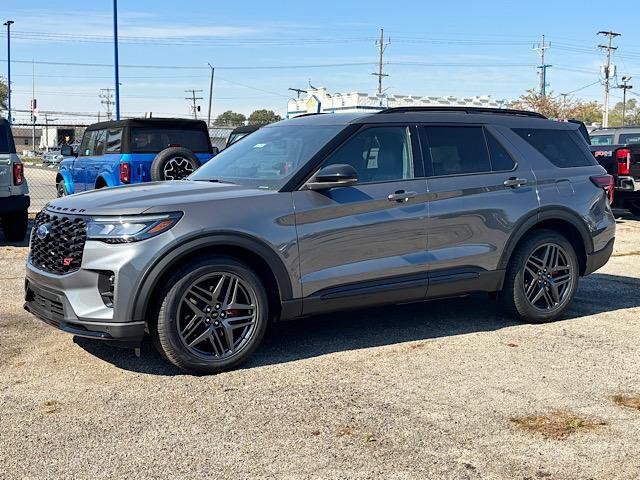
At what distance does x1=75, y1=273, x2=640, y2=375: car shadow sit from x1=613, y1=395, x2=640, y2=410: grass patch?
168 centimetres

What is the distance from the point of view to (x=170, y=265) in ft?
16.0

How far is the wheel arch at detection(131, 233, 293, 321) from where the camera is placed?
4809mm

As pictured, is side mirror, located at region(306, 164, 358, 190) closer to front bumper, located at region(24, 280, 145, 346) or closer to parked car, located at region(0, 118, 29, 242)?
front bumper, located at region(24, 280, 145, 346)

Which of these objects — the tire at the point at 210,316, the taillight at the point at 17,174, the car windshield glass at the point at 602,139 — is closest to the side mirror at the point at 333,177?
the tire at the point at 210,316

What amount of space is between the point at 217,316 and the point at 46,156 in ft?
200

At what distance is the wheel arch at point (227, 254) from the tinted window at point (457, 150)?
1618 mm

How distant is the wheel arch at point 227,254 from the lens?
15.8 ft

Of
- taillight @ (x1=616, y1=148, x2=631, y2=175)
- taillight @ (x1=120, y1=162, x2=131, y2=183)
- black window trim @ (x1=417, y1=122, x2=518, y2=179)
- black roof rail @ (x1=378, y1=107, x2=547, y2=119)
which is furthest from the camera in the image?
taillight @ (x1=616, y1=148, x2=631, y2=175)

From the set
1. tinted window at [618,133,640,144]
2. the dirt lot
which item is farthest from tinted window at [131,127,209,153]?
tinted window at [618,133,640,144]

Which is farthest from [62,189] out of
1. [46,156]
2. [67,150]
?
[46,156]

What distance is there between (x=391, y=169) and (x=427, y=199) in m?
0.36

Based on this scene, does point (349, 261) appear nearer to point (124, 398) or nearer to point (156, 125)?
point (124, 398)

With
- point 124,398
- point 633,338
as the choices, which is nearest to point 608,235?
point 633,338

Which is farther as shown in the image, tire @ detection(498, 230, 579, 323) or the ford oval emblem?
tire @ detection(498, 230, 579, 323)
